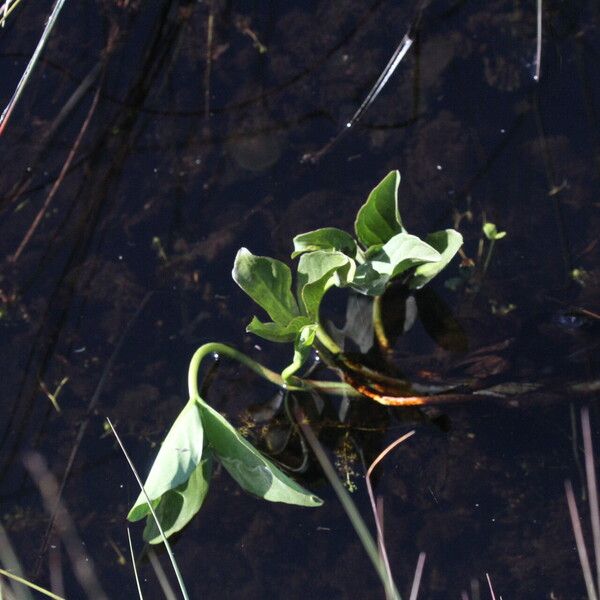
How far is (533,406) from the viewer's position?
6.23 ft

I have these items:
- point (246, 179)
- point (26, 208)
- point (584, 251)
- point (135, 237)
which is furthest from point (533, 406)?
point (26, 208)

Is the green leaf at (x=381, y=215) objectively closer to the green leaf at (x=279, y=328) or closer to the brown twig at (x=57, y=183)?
the green leaf at (x=279, y=328)

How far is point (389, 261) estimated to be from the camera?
178 cm

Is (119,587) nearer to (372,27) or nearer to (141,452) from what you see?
(141,452)

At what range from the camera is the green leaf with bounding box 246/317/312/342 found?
178 centimetres

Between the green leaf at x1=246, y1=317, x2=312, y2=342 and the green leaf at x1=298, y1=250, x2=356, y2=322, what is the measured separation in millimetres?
33

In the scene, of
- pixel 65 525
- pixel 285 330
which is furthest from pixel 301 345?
pixel 65 525

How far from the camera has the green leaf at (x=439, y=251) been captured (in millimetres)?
1802

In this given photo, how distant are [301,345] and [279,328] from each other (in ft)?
0.19

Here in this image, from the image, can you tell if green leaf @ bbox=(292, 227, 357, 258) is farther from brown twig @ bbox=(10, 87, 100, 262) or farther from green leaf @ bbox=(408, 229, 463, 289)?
brown twig @ bbox=(10, 87, 100, 262)

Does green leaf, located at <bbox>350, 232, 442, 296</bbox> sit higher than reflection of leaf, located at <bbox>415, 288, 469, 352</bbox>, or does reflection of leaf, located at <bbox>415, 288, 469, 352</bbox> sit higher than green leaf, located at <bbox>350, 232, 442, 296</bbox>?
green leaf, located at <bbox>350, 232, 442, 296</bbox>

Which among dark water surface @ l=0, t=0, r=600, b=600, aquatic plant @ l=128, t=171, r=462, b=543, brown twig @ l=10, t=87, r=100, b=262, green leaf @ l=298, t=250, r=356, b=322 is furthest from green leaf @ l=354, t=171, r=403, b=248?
brown twig @ l=10, t=87, r=100, b=262

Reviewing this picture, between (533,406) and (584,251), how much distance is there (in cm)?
37

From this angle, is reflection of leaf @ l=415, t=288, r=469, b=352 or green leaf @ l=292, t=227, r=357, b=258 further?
reflection of leaf @ l=415, t=288, r=469, b=352
